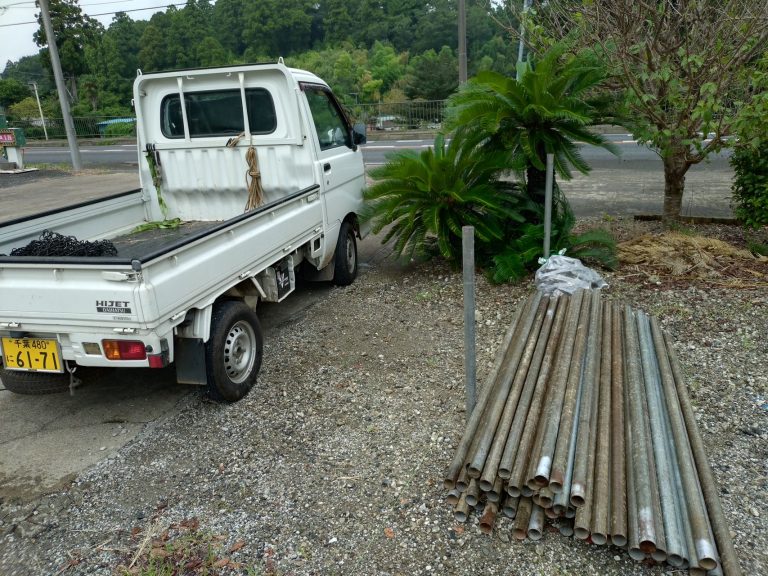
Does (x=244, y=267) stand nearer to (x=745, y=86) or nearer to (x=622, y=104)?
(x=622, y=104)

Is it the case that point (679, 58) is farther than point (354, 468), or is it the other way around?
point (679, 58)

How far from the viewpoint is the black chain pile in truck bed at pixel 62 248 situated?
3883 millimetres

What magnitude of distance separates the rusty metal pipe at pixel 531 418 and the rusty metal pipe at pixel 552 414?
0.03 m

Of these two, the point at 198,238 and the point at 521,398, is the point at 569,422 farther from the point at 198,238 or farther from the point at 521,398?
the point at 198,238

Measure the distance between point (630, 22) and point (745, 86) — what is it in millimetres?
1373

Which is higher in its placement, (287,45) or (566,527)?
(287,45)

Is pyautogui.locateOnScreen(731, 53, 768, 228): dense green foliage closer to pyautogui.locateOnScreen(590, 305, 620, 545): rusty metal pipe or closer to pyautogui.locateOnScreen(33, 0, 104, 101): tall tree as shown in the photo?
pyautogui.locateOnScreen(590, 305, 620, 545): rusty metal pipe

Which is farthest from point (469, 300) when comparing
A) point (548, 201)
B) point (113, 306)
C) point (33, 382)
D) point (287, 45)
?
point (287, 45)

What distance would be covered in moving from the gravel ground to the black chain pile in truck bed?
1228mm

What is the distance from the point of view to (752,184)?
21.0 feet

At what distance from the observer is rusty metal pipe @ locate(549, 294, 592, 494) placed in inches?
105

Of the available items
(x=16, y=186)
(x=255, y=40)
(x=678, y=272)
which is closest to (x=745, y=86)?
(x=678, y=272)

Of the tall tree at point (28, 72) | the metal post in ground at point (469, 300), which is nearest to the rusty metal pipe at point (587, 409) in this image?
the metal post in ground at point (469, 300)

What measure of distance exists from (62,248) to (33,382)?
0.93m
